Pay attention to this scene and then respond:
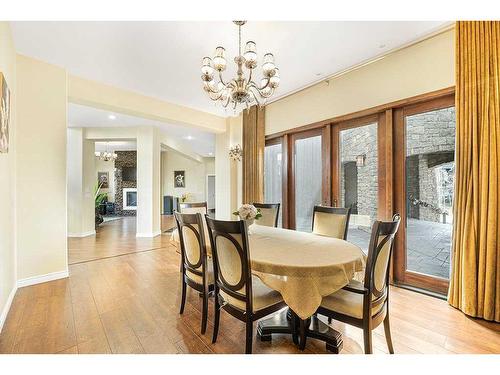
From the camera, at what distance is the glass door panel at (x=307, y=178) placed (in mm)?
4137

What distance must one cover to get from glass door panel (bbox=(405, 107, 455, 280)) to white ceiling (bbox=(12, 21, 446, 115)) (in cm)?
102

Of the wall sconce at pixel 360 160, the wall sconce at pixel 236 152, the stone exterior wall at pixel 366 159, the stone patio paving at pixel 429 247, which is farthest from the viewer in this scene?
the wall sconce at pixel 236 152

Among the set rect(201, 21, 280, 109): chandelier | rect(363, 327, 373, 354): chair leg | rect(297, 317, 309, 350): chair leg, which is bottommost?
rect(297, 317, 309, 350): chair leg

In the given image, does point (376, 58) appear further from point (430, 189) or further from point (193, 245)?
point (193, 245)

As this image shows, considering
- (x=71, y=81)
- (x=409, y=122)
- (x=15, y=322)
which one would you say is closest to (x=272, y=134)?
(x=409, y=122)

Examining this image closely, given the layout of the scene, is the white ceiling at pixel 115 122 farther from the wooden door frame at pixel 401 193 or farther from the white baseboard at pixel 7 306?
the wooden door frame at pixel 401 193

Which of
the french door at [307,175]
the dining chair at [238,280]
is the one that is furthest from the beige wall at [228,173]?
the dining chair at [238,280]

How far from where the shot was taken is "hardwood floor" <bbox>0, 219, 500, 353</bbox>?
1.84m

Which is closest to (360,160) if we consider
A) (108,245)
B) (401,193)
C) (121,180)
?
(401,193)

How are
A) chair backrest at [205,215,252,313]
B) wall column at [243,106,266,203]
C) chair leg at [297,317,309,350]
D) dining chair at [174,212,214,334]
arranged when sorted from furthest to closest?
1. wall column at [243,106,266,203]
2. dining chair at [174,212,214,334]
3. chair leg at [297,317,309,350]
4. chair backrest at [205,215,252,313]

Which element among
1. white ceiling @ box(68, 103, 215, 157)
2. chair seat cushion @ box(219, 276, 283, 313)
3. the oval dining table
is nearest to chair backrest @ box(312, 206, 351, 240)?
the oval dining table

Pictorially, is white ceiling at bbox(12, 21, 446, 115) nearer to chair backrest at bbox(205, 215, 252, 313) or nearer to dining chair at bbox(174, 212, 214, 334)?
dining chair at bbox(174, 212, 214, 334)

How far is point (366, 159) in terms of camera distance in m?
3.46

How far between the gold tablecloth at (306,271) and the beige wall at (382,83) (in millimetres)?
2214
